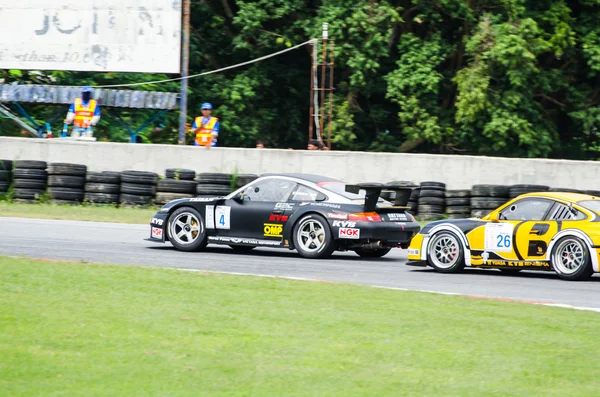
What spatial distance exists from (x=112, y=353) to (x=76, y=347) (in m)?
0.31

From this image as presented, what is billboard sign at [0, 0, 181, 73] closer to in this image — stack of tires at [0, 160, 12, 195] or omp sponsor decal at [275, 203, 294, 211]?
stack of tires at [0, 160, 12, 195]

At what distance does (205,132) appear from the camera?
23484mm

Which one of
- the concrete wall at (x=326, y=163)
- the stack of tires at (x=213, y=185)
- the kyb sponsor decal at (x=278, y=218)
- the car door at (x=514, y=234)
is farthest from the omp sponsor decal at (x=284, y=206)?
the concrete wall at (x=326, y=163)

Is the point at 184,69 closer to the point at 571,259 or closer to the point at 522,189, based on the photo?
the point at 522,189

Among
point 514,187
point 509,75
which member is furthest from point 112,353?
point 509,75

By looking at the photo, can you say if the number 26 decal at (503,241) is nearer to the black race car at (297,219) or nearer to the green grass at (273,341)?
the black race car at (297,219)

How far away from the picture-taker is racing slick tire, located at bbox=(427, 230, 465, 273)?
43.3ft

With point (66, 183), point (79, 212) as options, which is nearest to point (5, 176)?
point (66, 183)

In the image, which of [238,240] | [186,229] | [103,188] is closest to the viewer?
[238,240]

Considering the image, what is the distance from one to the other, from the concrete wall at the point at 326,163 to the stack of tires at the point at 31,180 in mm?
1584

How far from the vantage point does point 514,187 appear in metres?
19.2

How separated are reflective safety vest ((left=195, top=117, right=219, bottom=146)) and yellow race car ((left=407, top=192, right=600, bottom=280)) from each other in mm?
10585

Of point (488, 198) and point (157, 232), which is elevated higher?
point (488, 198)

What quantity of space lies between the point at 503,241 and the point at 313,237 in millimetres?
2804
